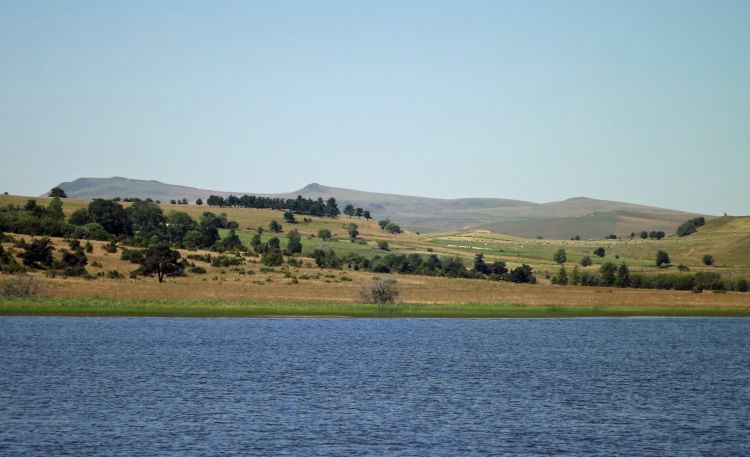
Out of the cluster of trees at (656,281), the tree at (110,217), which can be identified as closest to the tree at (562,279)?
the cluster of trees at (656,281)

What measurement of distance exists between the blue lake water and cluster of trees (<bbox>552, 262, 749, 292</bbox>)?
59.0 m

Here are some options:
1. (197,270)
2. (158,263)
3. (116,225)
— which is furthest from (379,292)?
(116,225)

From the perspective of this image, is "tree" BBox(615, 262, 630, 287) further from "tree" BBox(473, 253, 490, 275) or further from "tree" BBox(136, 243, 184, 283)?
"tree" BBox(136, 243, 184, 283)

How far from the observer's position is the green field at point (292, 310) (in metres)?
102

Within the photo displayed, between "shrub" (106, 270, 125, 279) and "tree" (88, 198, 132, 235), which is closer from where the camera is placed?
"shrub" (106, 270, 125, 279)

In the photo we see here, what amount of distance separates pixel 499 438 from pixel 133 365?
30739mm

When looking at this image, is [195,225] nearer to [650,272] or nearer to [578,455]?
[650,272]

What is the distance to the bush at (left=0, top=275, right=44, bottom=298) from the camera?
104688mm

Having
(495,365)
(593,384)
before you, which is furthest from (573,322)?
(593,384)

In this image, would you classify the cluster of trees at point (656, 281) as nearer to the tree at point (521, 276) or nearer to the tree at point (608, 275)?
the tree at point (608, 275)

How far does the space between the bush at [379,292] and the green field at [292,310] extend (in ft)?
7.13

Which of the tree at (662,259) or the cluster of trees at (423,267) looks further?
the tree at (662,259)

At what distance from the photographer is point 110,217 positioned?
179m

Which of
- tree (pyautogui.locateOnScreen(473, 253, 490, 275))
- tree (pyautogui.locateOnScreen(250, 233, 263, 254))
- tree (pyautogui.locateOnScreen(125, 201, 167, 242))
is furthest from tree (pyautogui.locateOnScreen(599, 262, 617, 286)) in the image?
tree (pyautogui.locateOnScreen(125, 201, 167, 242))
